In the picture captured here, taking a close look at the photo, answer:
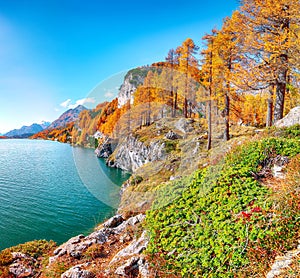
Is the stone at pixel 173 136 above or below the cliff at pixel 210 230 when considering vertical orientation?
→ above

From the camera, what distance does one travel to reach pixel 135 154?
1508 inches

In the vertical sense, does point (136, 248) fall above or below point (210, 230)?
below

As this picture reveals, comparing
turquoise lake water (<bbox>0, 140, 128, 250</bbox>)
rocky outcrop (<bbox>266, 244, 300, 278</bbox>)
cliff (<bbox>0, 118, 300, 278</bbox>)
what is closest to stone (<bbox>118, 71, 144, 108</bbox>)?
turquoise lake water (<bbox>0, 140, 128, 250</bbox>)

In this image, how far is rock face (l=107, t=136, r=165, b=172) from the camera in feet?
94.4

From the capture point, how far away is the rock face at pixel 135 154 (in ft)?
94.4

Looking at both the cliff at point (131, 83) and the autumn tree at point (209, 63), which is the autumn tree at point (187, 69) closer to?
the autumn tree at point (209, 63)

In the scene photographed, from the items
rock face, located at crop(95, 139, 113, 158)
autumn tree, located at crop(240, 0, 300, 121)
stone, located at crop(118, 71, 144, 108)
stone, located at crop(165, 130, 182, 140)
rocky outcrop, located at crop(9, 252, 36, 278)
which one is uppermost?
stone, located at crop(118, 71, 144, 108)

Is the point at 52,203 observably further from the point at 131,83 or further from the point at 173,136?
the point at 131,83

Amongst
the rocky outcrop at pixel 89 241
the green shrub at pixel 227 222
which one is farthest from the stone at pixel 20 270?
the green shrub at pixel 227 222

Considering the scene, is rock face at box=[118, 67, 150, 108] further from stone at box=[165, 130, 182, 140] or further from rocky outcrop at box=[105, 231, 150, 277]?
rocky outcrop at box=[105, 231, 150, 277]

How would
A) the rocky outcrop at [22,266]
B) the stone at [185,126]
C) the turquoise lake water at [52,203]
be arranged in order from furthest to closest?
the stone at [185,126] → the turquoise lake water at [52,203] → the rocky outcrop at [22,266]

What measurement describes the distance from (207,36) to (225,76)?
13.9 feet

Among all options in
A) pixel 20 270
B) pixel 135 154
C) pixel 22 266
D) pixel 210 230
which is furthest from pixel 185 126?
pixel 210 230

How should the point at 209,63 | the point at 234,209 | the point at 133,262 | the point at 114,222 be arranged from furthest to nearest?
the point at 209,63 < the point at 114,222 < the point at 133,262 < the point at 234,209
